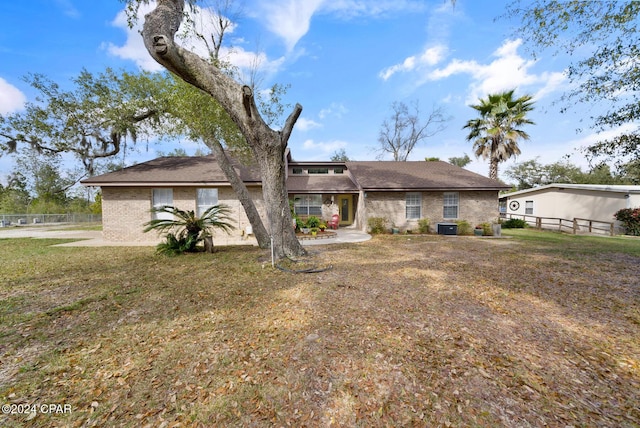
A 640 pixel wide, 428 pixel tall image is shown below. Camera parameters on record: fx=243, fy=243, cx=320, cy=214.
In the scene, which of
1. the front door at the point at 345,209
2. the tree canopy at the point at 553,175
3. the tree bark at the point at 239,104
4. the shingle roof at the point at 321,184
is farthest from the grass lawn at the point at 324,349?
the tree canopy at the point at 553,175

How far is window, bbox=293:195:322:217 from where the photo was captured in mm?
15961

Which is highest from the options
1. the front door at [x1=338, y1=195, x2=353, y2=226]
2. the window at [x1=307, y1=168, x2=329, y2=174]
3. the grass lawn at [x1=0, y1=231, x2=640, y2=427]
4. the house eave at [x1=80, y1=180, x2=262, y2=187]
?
the window at [x1=307, y1=168, x2=329, y2=174]

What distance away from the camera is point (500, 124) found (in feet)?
55.7

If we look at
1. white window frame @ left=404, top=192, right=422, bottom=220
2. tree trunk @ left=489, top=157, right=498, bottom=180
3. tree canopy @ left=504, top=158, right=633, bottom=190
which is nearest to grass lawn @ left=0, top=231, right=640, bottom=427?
white window frame @ left=404, top=192, right=422, bottom=220

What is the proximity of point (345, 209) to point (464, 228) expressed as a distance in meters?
7.26

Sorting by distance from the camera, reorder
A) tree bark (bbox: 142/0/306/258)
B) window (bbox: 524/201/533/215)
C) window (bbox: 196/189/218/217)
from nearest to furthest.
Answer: tree bark (bbox: 142/0/306/258) → window (bbox: 196/189/218/217) → window (bbox: 524/201/533/215)

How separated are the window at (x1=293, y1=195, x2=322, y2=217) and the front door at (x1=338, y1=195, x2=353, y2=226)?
5.35 ft

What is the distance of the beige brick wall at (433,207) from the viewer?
13797 mm

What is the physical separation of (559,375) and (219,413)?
3.31 metres

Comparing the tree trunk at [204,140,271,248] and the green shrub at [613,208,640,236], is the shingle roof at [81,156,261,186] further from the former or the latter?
the green shrub at [613,208,640,236]

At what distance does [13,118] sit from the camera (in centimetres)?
1268

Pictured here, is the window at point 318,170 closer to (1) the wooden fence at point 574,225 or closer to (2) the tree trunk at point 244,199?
(2) the tree trunk at point 244,199

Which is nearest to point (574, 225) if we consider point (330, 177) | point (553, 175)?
point (330, 177)

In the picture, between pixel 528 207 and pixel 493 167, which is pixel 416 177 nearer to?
pixel 493 167
